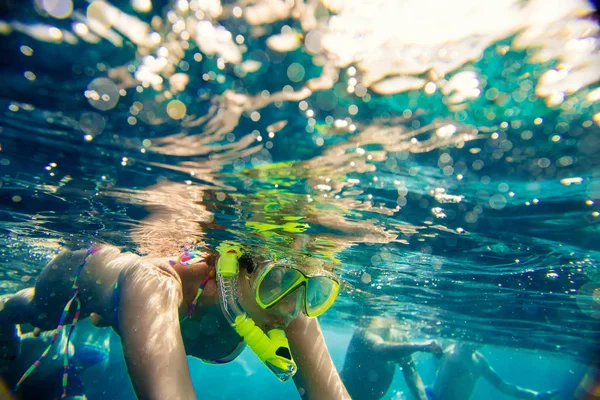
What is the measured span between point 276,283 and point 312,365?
4.35ft

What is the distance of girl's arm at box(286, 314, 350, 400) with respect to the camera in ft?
14.0

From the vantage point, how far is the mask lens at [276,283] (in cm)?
420

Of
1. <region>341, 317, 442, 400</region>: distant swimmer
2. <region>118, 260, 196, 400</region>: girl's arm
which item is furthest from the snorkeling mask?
<region>341, 317, 442, 400</region>: distant swimmer

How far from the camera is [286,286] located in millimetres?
4281

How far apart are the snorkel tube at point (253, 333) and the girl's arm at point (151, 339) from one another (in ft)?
3.64

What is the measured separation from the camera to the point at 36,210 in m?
9.27

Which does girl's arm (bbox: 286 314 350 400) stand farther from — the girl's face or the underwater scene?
the girl's face

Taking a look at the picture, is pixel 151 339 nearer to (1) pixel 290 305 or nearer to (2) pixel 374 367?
(1) pixel 290 305

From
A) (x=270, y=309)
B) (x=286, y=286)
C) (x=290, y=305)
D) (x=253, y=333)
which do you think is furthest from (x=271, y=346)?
(x=286, y=286)

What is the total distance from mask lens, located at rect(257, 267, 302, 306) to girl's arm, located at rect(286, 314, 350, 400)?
Answer: 2.24 feet

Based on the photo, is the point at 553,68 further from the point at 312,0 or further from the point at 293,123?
the point at 293,123

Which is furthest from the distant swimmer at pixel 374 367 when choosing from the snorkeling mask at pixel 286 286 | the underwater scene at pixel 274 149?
the snorkeling mask at pixel 286 286

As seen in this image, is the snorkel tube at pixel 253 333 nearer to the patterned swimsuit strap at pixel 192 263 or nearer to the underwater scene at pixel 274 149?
the underwater scene at pixel 274 149

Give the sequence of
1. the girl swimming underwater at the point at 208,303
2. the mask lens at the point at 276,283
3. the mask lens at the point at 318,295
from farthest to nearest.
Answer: the mask lens at the point at 318,295 < the mask lens at the point at 276,283 < the girl swimming underwater at the point at 208,303
